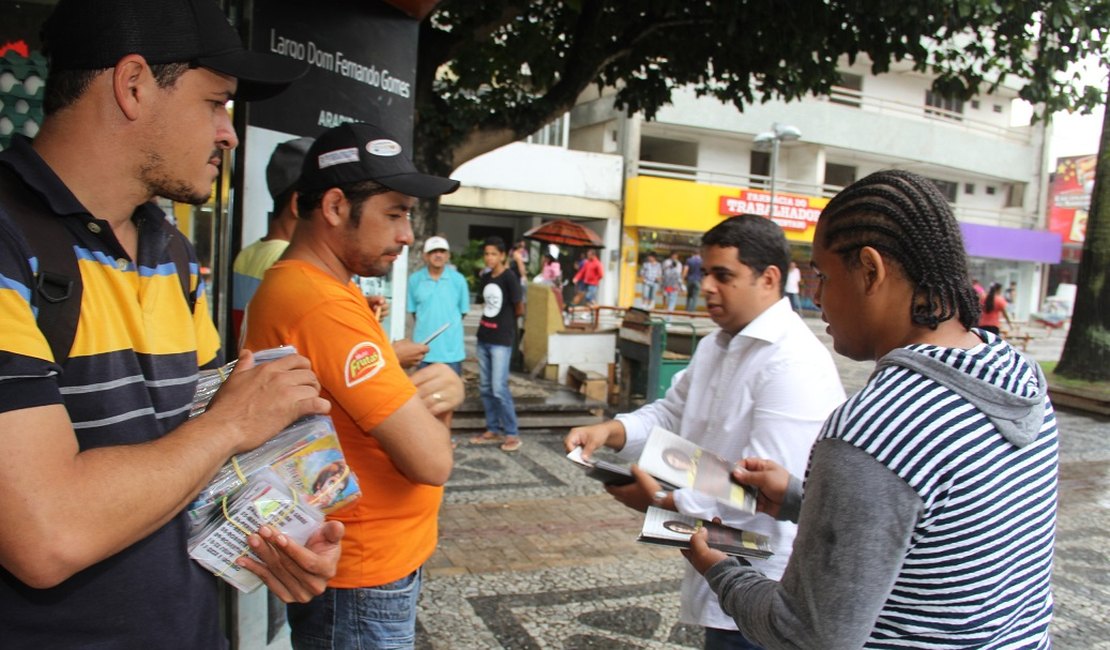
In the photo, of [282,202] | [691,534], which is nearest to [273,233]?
[282,202]

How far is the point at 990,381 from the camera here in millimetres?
1323

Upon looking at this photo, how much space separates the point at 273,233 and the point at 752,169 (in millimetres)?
28989

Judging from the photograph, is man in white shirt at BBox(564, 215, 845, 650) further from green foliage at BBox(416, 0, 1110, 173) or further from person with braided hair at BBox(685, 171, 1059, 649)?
green foliage at BBox(416, 0, 1110, 173)

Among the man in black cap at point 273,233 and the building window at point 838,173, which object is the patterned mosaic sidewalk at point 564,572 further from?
the building window at point 838,173

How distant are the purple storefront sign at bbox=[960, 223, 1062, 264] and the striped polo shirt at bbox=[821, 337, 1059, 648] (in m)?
33.7

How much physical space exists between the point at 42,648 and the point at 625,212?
81.9ft

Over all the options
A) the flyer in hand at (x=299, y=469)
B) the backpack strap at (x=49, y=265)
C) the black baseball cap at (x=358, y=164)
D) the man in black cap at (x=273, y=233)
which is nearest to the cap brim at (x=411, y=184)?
the black baseball cap at (x=358, y=164)

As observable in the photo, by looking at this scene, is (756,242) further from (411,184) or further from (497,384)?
(497,384)

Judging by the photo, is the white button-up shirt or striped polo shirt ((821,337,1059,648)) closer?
striped polo shirt ((821,337,1059,648))

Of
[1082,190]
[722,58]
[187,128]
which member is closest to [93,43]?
[187,128]

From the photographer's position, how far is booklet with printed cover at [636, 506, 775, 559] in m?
1.76

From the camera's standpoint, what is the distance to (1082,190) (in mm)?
34406

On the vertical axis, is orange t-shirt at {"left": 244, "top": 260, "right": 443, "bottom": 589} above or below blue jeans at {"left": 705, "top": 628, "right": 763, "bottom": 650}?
above

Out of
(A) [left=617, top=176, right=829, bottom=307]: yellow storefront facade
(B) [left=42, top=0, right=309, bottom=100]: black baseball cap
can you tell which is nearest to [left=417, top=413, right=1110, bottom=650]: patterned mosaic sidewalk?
(B) [left=42, top=0, right=309, bottom=100]: black baseball cap
